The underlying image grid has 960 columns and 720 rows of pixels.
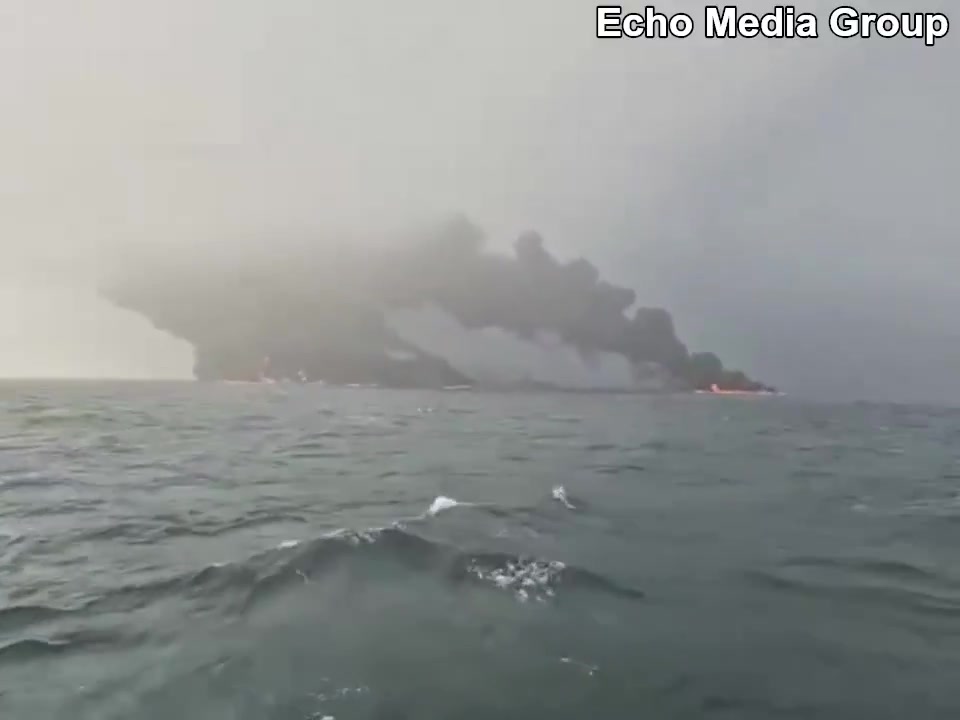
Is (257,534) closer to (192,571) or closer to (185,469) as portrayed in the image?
(192,571)

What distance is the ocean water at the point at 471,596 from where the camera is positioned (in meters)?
11.3

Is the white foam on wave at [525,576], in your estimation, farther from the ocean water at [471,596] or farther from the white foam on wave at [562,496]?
the white foam on wave at [562,496]

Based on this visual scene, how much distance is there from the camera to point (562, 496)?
28.9 meters

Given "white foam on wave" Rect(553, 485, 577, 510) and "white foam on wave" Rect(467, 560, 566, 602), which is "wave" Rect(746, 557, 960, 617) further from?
"white foam on wave" Rect(553, 485, 577, 510)

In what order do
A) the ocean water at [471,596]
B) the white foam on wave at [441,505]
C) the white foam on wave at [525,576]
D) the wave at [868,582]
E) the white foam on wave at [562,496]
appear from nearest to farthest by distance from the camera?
the ocean water at [471,596] → the white foam on wave at [525,576] → the wave at [868,582] → the white foam on wave at [441,505] → the white foam on wave at [562,496]

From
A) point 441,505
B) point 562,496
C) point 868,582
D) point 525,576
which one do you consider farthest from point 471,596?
point 562,496

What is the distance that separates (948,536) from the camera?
23625 mm

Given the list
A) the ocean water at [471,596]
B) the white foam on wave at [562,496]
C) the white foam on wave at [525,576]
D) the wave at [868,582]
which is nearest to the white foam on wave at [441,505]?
the ocean water at [471,596]

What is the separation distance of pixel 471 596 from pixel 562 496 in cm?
1373

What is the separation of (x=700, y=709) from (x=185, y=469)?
32.2 m

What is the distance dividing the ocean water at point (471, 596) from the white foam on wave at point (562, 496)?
1.13ft

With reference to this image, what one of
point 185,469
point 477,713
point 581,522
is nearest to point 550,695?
point 477,713

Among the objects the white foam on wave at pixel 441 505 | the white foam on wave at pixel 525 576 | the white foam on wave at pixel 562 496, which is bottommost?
the white foam on wave at pixel 562 496

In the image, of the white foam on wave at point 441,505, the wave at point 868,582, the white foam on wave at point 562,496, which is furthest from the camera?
the white foam on wave at point 562,496
